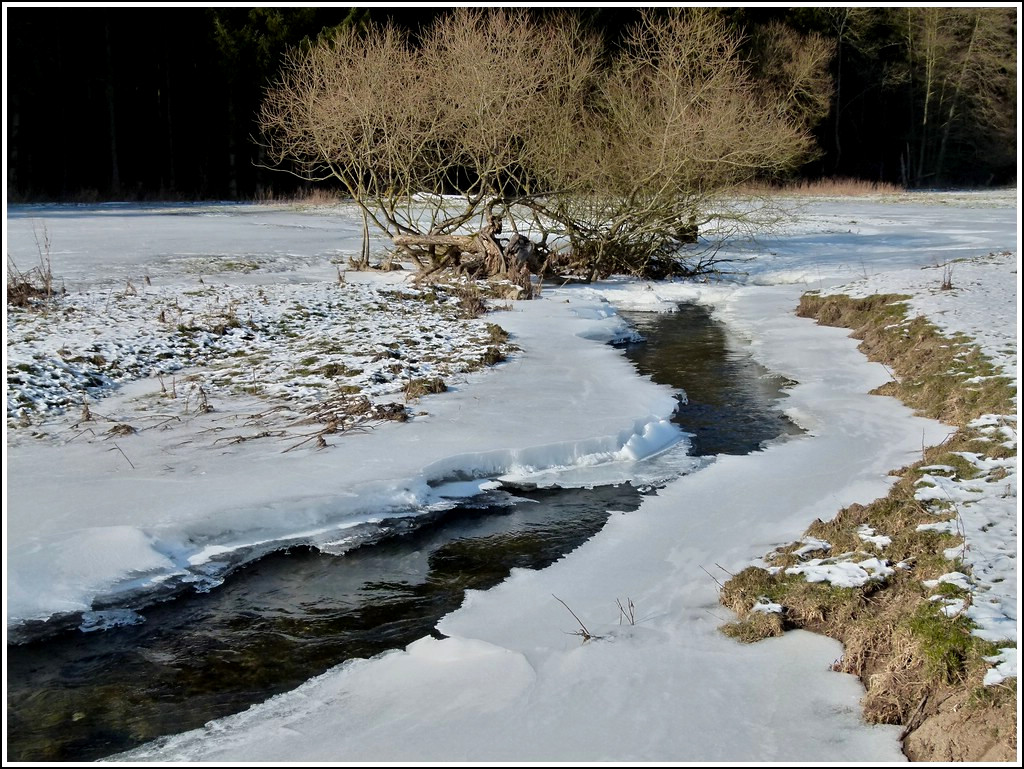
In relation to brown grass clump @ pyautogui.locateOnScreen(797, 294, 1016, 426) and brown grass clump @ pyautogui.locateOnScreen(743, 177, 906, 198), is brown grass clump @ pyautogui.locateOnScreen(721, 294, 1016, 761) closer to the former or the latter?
brown grass clump @ pyautogui.locateOnScreen(797, 294, 1016, 426)

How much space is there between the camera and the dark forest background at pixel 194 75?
113 ft

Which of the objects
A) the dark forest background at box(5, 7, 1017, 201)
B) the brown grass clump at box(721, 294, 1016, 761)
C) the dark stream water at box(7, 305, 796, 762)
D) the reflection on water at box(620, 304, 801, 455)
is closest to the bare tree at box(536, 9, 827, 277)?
the reflection on water at box(620, 304, 801, 455)

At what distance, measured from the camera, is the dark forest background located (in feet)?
113

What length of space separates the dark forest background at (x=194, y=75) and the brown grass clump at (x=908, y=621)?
89.4 feet

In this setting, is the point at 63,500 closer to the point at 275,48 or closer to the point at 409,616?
the point at 409,616

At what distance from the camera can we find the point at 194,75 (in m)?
38.2

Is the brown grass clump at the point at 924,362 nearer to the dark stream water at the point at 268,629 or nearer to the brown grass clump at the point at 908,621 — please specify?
the brown grass clump at the point at 908,621

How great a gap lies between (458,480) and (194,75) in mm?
35042

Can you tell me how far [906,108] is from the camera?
2002 inches

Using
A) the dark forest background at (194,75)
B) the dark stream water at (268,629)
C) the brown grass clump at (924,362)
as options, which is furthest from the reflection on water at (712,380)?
the dark forest background at (194,75)

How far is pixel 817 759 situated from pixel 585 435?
488 centimetres

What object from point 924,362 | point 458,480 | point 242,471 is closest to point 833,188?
point 924,362

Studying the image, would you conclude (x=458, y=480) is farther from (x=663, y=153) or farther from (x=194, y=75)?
(x=194, y=75)

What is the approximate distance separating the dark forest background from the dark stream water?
26136mm
